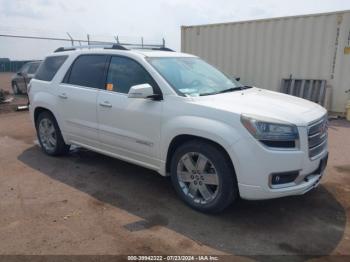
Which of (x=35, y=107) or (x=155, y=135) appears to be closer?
(x=155, y=135)

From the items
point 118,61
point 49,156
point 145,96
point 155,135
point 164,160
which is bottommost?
point 49,156

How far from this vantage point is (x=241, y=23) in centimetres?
1068

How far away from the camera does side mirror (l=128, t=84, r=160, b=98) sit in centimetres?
389

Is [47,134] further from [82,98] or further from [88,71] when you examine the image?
[88,71]

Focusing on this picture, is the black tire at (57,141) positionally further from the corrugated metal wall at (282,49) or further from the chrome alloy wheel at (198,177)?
the corrugated metal wall at (282,49)

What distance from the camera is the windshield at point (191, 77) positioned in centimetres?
413

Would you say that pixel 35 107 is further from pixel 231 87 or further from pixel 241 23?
pixel 241 23

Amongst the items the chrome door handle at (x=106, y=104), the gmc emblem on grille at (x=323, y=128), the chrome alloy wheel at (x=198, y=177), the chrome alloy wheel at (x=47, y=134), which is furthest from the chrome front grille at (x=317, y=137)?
the chrome alloy wheel at (x=47, y=134)

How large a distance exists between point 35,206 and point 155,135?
1.63 meters

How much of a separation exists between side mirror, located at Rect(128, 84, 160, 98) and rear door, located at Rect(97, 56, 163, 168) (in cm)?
16

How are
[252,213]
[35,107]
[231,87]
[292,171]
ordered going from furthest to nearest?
[35,107] < [231,87] < [252,213] < [292,171]

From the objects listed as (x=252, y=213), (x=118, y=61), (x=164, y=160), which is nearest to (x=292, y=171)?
(x=252, y=213)

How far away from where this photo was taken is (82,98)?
4.94m

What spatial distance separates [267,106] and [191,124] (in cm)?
83
